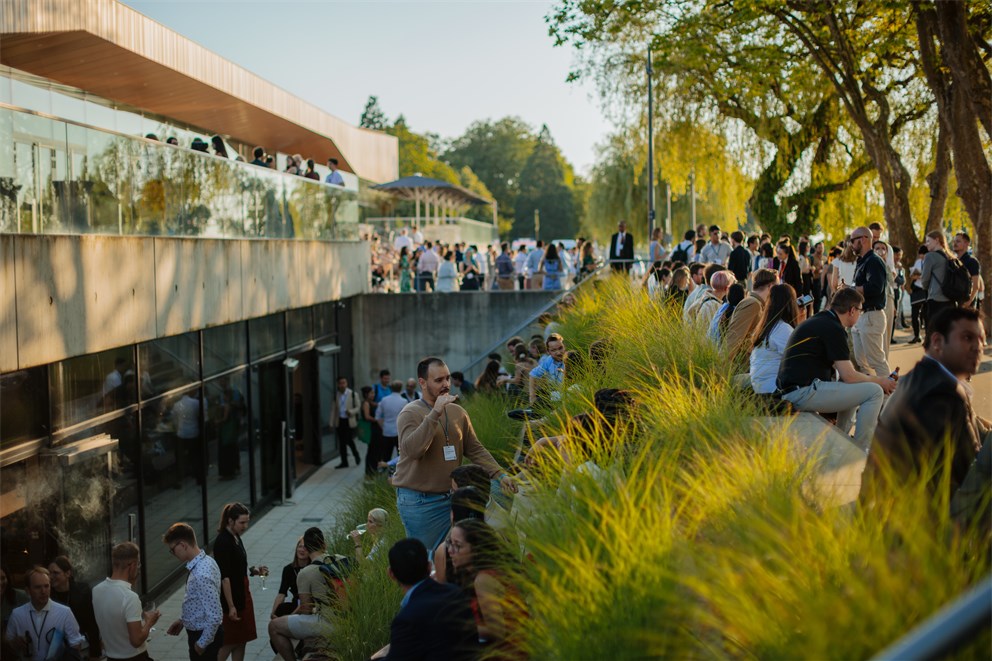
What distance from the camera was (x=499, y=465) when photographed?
8773 mm

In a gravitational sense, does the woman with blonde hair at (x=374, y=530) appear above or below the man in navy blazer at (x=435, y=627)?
below

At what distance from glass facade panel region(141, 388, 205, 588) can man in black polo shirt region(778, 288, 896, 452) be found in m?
8.89

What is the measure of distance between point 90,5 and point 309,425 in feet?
31.2

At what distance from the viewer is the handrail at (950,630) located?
2.25m

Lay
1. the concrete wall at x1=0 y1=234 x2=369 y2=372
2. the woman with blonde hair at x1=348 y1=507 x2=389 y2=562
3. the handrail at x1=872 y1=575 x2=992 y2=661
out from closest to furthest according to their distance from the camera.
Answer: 1. the handrail at x1=872 y1=575 x2=992 y2=661
2. the woman with blonde hair at x1=348 y1=507 x2=389 y2=562
3. the concrete wall at x1=0 y1=234 x2=369 y2=372

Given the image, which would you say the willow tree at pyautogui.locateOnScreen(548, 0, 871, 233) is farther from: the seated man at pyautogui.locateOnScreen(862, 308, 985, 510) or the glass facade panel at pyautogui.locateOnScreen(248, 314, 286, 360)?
the seated man at pyautogui.locateOnScreen(862, 308, 985, 510)

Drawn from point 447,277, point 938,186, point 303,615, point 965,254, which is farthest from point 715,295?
point 447,277

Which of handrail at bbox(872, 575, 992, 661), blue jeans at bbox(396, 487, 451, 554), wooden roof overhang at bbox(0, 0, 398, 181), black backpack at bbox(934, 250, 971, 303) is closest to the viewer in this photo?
handrail at bbox(872, 575, 992, 661)

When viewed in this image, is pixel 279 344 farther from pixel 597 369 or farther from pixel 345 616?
pixel 345 616

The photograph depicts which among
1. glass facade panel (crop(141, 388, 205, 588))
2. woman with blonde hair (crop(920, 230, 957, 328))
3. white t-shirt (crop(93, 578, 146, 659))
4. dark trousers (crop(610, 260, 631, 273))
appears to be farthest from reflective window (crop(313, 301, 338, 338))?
white t-shirt (crop(93, 578, 146, 659))

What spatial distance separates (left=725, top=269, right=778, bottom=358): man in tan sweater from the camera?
9.34 m

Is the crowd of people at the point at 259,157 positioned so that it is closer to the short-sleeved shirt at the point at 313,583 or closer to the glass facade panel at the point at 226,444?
the glass facade panel at the point at 226,444

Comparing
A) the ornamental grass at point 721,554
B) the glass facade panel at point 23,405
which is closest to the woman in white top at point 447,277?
the glass facade panel at point 23,405

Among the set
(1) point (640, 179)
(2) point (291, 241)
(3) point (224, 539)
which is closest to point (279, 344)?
(2) point (291, 241)
